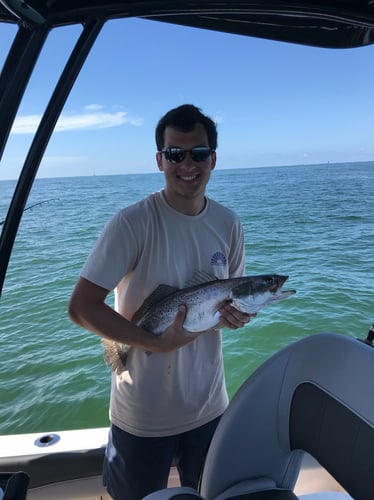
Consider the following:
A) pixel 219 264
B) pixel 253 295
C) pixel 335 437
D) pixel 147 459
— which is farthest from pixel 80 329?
pixel 335 437

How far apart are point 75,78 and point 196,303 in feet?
3.64

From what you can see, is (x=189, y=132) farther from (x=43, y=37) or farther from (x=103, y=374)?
(x=103, y=374)

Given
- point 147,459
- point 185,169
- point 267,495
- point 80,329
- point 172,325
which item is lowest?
point 80,329

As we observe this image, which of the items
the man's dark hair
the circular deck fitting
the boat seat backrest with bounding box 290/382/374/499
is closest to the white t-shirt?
the man's dark hair

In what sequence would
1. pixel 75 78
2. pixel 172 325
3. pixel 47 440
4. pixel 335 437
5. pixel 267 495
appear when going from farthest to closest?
1. pixel 47 440
2. pixel 75 78
3. pixel 172 325
4. pixel 267 495
5. pixel 335 437

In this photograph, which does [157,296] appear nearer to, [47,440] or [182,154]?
[182,154]

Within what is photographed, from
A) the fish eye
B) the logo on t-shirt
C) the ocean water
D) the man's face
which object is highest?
the man's face

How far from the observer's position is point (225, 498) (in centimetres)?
120

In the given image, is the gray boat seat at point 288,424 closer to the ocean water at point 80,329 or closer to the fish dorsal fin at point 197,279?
the fish dorsal fin at point 197,279

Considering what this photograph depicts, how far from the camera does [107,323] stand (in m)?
1.26

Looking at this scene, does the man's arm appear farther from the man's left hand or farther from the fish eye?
the fish eye

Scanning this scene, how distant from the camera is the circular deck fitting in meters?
2.02

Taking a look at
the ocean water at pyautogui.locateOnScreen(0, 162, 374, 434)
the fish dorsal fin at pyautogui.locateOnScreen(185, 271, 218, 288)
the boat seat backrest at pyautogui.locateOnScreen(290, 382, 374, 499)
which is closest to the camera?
the boat seat backrest at pyautogui.locateOnScreen(290, 382, 374, 499)

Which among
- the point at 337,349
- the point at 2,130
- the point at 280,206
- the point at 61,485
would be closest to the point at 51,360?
the point at 61,485
